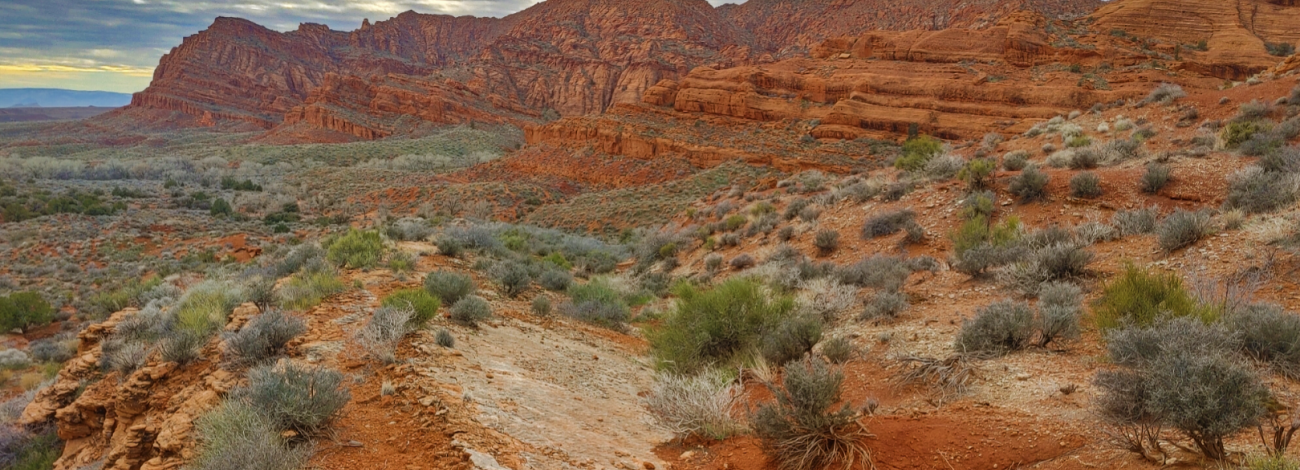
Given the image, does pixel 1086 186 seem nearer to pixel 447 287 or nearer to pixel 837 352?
pixel 837 352

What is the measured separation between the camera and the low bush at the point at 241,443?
3.97 metres

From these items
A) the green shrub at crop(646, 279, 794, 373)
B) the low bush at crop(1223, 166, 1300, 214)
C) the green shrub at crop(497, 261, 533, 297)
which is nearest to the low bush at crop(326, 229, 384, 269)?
the green shrub at crop(497, 261, 533, 297)

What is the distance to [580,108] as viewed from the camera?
9931cm

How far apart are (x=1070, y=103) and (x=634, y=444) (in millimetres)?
40115

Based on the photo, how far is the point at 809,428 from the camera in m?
4.37

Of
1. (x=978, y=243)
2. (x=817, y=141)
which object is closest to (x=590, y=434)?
(x=978, y=243)

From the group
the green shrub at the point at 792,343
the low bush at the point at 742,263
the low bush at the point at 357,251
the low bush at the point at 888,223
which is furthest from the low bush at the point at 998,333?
the low bush at the point at 357,251

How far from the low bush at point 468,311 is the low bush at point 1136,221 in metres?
9.74

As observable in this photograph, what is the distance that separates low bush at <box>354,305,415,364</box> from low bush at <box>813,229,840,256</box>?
9671 millimetres

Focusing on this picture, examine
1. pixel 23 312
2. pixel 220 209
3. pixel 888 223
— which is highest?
pixel 888 223

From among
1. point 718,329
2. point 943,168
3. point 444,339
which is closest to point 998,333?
point 718,329

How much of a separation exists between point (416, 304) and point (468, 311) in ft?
3.17

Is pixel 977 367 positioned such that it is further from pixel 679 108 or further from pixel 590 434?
pixel 679 108

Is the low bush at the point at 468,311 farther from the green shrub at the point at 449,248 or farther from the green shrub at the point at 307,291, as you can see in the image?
the green shrub at the point at 449,248
